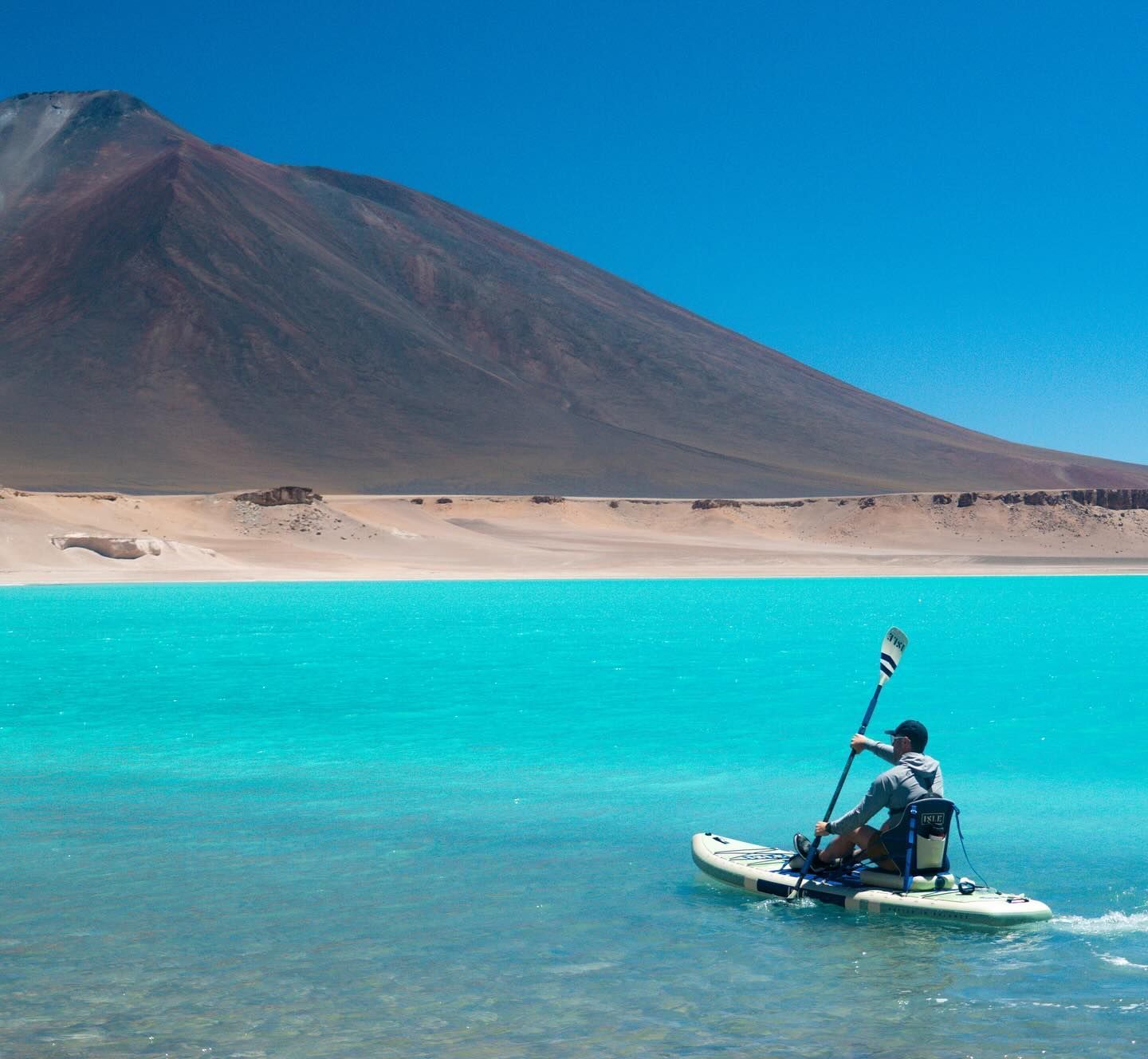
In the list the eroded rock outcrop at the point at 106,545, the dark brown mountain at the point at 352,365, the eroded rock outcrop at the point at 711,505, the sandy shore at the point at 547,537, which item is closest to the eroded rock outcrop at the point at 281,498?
the sandy shore at the point at 547,537

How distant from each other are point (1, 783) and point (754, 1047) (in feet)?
26.9

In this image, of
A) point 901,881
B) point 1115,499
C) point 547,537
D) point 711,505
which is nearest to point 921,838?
point 901,881

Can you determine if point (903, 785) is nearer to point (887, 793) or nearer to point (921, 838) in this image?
point (887, 793)

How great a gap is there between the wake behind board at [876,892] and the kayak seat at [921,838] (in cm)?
7

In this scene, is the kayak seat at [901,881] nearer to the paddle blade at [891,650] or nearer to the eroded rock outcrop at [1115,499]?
the paddle blade at [891,650]

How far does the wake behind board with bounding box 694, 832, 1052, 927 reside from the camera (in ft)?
26.0

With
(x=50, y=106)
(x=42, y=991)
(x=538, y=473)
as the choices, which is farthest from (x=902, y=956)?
(x=50, y=106)

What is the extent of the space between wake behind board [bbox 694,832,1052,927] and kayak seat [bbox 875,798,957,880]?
0.07 m

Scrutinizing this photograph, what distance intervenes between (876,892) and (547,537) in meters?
64.6

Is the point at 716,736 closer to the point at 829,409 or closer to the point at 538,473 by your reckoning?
the point at 538,473

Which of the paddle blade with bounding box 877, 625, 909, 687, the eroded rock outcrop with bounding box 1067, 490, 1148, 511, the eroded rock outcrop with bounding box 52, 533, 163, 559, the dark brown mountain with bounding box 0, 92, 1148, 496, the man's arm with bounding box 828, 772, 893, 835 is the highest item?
the dark brown mountain with bounding box 0, 92, 1148, 496

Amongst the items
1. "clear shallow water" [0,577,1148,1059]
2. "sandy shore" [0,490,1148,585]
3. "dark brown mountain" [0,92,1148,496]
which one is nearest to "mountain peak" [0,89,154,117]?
"dark brown mountain" [0,92,1148,496]

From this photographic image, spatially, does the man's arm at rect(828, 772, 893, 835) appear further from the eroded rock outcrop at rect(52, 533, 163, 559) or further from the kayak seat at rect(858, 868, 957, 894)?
the eroded rock outcrop at rect(52, 533, 163, 559)

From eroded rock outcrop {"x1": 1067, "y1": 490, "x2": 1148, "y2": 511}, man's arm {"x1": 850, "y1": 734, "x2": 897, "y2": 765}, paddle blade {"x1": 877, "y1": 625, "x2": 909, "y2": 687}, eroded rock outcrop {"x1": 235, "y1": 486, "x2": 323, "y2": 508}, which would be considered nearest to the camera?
man's arm {"x1": 850, "y1": 734, "x2": 897, "y2": 765}
